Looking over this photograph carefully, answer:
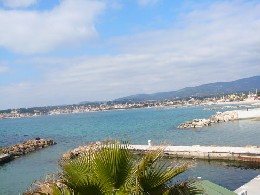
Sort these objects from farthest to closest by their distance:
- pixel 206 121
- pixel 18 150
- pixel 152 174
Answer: pixel 206 121, pixel 18 150, pixel 152 174

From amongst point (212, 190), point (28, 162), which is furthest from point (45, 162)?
point (212, 190)

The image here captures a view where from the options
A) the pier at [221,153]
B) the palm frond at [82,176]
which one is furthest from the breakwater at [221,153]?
the palm frond at [82,176]

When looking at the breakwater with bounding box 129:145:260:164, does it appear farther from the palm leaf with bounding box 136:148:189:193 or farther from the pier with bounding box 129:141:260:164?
the palm leaf with bounding box 136:148:189:193

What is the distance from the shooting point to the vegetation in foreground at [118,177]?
15.2 ft

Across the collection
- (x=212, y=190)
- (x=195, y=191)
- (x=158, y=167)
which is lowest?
(x=212, y=190)

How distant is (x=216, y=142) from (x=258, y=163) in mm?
18896

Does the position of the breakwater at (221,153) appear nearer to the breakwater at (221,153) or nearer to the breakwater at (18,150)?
the breakwater at (221,153)

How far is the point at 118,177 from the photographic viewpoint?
4.76 metres

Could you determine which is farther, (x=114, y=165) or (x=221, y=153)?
(x=221, y=153)

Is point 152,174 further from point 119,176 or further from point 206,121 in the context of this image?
point 206,121

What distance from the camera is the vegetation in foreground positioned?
4.64 m

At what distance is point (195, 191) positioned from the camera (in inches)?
190

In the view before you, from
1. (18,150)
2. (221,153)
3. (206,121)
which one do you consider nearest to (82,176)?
(221,153)

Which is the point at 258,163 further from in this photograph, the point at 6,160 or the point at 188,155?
the point at 6,160
